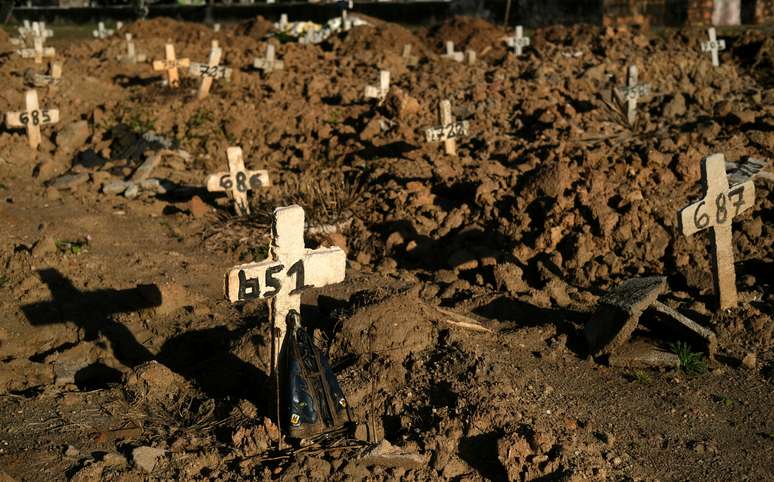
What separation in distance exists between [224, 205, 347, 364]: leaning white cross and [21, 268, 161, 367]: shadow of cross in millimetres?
1807

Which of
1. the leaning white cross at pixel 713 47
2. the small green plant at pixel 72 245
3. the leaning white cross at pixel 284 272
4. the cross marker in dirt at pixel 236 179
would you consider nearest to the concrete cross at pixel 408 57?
the leaning white cross at pixel 713 47

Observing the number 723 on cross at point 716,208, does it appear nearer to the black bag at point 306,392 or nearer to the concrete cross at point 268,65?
the black bag at point 306,392

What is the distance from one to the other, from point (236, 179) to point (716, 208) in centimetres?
460

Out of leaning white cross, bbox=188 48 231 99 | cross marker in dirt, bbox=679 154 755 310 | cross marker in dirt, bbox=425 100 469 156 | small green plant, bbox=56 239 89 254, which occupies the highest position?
leaning white cross, bbox=188 48 231 99

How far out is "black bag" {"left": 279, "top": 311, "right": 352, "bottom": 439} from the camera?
188 inches

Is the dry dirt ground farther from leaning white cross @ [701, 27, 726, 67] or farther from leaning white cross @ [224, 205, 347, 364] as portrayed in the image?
leaning white cross @ [701, 27, 726, 67]

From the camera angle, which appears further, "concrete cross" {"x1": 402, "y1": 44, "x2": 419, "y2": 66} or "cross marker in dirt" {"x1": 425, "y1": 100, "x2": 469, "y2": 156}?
"concrete cross" {"x1": 402, "y1": 44, "x2": 419, "y2": 66}

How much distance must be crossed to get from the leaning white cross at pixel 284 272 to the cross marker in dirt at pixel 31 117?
27.2 ft

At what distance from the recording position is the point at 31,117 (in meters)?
12.0

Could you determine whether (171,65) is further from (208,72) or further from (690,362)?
(690,362)

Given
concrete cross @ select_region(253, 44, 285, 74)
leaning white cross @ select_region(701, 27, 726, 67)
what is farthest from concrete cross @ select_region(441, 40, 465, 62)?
leaning white cross @ select_region(701, 27, 726, 67)

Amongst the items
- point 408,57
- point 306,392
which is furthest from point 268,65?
point 306,392

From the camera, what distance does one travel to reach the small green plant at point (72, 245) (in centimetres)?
826

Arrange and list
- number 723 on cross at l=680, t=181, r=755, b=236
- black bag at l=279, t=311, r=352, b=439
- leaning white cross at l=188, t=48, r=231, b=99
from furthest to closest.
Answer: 1. leaning white cross at l=188, t=48, r=231, b=99
2. number 723 on cross at l=680, t=181, r=755, b=236
3. black bag at l=279, t=311, r=352, b=439
